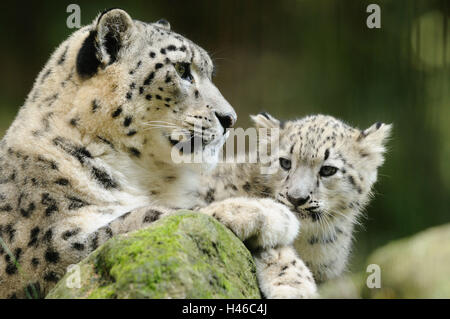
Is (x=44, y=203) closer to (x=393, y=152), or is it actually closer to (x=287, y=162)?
(x=287, y=162)

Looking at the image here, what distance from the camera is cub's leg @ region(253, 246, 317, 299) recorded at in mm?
3625

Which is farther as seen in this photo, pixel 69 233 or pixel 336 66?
pixel 336 66

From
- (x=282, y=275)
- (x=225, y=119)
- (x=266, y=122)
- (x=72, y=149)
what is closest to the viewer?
(x=282, y=275)

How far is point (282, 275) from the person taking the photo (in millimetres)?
3762

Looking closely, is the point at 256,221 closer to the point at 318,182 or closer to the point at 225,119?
the point at 225,119

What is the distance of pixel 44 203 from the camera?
13.1 ft

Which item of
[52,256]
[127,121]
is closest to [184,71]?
[127,121]

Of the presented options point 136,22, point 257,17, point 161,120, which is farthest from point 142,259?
point 257,17

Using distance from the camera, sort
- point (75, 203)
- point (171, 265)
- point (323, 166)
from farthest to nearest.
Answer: point (323, 166)
point (75, 203)
point (171, 265)

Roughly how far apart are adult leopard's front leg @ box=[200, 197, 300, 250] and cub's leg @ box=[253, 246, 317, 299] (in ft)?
0.21

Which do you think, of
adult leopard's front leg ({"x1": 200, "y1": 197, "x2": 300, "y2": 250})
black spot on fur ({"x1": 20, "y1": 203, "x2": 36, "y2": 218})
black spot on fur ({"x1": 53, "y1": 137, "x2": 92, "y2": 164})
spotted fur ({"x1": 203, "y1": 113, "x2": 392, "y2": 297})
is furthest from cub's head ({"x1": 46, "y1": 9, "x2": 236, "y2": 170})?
spotted fur ({"x1": 203, "y1": 113, "x2": 392, "y2": 297})

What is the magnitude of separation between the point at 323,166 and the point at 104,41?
2075mm

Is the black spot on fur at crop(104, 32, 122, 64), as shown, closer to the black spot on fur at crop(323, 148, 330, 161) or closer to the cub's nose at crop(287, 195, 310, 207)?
the cub's nose at crop(287, 195, 310, 207)

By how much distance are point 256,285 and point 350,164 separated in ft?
7.37
